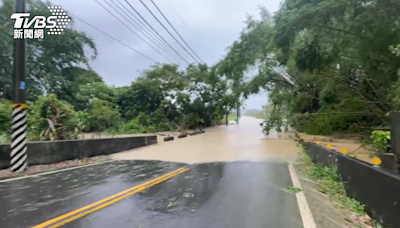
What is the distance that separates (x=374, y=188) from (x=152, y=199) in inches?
153

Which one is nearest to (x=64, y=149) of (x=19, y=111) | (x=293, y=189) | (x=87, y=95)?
(x=19, y=111)

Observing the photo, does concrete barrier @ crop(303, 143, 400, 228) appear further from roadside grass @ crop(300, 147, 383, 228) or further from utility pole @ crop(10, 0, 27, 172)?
utility pole @ crop(10, 0, 27, 172)

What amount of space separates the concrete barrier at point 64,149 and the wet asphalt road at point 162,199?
1.70 meters

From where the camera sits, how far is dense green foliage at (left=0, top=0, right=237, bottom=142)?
45.2 ft

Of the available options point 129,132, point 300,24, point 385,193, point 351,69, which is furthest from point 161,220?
point 129,132

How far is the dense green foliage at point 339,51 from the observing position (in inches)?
326

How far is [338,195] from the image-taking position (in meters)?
6.59

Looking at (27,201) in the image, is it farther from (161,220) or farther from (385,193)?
(385,193)

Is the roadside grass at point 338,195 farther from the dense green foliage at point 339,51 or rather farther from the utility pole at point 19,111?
the utility pole at point 19,111

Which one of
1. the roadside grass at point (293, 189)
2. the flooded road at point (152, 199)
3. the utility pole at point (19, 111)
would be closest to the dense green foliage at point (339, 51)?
the roadside grass at point (293, 189)

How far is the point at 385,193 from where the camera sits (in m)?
4.44

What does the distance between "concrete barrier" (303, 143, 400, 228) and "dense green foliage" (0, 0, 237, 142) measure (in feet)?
37.9

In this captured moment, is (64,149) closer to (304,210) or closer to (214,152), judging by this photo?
(214,152)

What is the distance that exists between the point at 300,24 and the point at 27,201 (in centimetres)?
832
